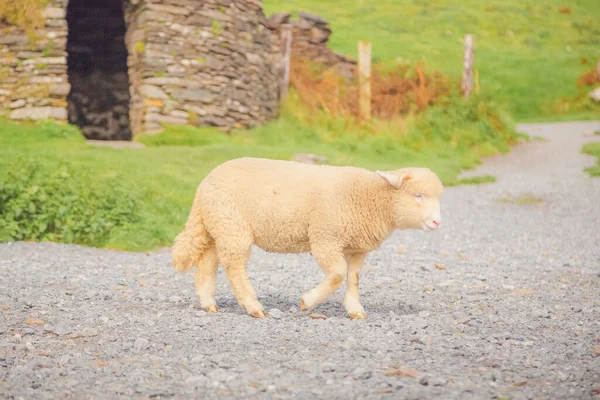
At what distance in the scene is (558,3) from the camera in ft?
164

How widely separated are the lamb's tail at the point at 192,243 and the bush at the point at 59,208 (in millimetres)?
3683

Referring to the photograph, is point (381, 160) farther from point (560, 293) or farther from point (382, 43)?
point (382, 43)

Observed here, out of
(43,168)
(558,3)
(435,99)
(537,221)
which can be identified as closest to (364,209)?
(43,168)

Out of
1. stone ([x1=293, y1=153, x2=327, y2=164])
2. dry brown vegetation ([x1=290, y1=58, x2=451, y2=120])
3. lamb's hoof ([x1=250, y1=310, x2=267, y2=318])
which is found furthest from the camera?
dry brown vegetation ([x1=290, y1=58, x2=451, y2=120])

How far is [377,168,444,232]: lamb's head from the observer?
6.09 meters

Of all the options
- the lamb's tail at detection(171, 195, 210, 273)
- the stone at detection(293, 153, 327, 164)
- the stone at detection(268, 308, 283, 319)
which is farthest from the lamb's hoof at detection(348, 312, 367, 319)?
the stone at detection(293, 153, 327, 164)

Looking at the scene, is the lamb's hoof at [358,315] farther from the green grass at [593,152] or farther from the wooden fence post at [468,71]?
the wooden fence post at [468,71]

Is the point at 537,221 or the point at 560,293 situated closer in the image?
the point at 560,293

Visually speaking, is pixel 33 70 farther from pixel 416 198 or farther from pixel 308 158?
pixel 416 198

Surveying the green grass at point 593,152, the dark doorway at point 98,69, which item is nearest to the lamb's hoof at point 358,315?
the green grass at point 593,152

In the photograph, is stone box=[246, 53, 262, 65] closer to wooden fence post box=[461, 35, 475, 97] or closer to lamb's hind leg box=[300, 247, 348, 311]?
wooden fence post box=[461, 35, 475, 97]

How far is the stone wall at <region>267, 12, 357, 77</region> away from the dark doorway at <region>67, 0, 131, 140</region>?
561 cm

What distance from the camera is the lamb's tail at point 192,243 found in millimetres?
6648

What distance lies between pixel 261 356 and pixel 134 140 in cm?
1303
